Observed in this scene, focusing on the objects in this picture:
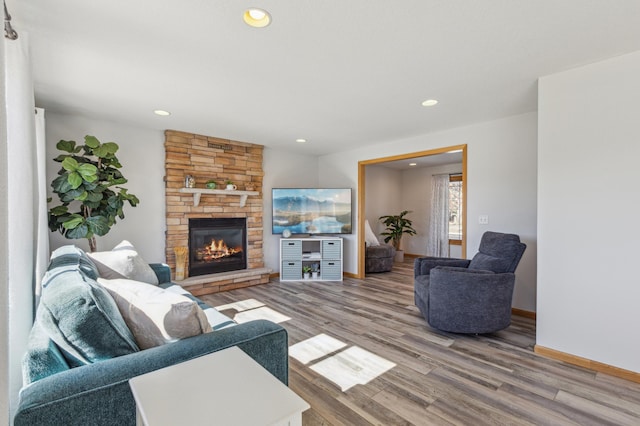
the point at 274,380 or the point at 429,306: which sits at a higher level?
the point at 274,380

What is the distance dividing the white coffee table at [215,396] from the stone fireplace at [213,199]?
3.37 meters

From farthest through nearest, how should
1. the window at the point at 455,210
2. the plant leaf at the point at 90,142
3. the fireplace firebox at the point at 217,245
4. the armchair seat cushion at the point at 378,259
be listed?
the window at the point at 455,210, the armchair seat cushion at the point at 378,259, the fireplace firebox at the point at 217,245, the plant leaf at the point at 90,142

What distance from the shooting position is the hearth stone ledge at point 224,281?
4194 millimetres

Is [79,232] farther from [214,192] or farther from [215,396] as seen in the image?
[215,396]

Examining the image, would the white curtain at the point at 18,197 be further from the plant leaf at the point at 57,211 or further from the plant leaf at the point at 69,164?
the plant leaf at the point at 57,211

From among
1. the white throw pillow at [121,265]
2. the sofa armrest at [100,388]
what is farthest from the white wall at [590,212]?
the white throw pillow at [121,265]

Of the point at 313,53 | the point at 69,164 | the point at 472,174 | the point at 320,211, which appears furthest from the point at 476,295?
the point at 69,164

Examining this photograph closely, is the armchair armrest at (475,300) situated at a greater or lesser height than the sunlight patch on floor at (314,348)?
greater

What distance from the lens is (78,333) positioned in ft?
3.49

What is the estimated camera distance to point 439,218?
22.9 feet

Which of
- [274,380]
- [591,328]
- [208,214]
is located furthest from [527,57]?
[208,214]

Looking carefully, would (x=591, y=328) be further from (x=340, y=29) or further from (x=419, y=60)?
(x=340, y=29)

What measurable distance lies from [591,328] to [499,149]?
2124mm

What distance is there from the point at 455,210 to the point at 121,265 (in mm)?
6617
